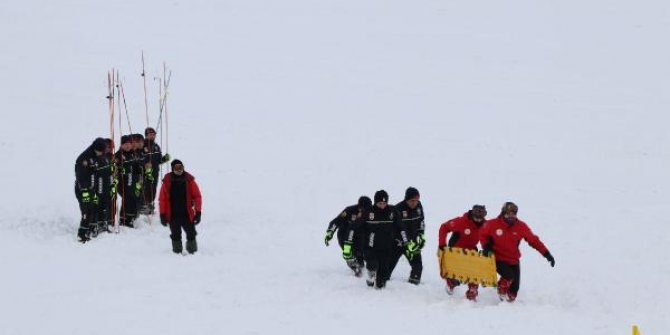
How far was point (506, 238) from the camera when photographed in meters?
11.8

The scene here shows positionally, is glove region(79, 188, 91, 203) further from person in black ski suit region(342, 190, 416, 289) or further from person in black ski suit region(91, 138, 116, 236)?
person in black ski suit region(342, 190, 416, 289)

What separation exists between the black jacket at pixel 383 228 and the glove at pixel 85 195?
5044 millimetres

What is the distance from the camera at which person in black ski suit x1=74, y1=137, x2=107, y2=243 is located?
14.7 m

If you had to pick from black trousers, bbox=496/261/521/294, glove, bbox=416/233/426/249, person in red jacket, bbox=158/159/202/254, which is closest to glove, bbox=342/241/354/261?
glove, bbox=416/233/426/249

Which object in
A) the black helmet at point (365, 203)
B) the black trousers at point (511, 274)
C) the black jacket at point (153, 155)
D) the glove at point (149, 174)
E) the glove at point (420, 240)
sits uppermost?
the black jacket at point (153, 155)

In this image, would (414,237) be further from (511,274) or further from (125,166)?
(125,166)

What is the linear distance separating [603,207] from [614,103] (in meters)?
10.9

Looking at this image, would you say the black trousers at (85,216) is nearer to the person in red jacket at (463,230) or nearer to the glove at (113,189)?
the glove at (113,189)

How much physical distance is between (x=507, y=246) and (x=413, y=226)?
1.86 meters

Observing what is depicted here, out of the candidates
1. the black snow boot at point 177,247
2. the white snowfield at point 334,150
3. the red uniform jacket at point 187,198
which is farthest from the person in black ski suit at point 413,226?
the black snow boot at point 177,247

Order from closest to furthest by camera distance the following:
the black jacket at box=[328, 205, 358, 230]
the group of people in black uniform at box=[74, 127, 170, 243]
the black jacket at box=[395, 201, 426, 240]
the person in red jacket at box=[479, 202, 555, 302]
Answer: the person in red jacket at box=[479, 202, 555, 302] → the black jacket at box=[395, 201, 426, 240] → the black jacket at box=[328, 205, 358, 230] → the group of people in black uniform at box=[74, 127, 170, 243]

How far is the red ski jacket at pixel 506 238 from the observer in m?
11.7

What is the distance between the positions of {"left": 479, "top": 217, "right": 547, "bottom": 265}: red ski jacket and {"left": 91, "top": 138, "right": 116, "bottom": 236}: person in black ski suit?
693 cm

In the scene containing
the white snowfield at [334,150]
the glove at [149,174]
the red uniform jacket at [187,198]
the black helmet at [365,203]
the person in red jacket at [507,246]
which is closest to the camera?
the white snowfield at [334,150]
